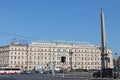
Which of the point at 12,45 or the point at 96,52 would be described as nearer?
the point at 12,45

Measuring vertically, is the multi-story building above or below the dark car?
above

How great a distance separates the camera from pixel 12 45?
6531 inches

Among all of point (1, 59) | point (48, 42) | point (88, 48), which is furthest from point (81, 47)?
point (1, 59)

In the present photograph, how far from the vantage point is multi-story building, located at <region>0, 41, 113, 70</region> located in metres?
166

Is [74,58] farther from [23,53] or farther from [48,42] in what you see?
[23,53]

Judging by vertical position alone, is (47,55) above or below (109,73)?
above

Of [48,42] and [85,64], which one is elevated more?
[48,42]

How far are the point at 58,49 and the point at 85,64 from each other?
750 inches

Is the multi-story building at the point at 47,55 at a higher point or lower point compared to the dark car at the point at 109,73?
higher

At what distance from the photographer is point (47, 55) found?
6791 inches

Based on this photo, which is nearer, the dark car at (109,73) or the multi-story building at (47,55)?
the dark car at (109,73)

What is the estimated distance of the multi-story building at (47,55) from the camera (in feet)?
546

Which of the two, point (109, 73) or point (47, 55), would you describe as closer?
point (109, 73)

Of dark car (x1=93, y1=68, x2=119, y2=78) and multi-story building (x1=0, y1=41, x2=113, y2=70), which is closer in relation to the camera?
dark car (x1=93, y1=68, x2=119, y2=78)
